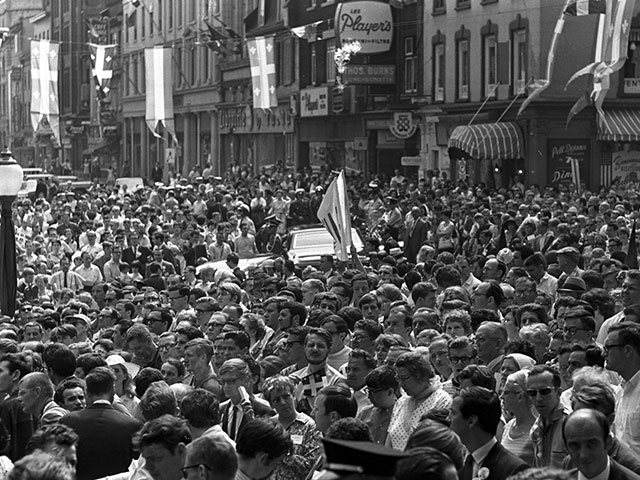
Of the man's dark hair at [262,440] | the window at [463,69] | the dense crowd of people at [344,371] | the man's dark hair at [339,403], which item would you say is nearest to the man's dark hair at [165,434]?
the dense crowd of people at [344,371]

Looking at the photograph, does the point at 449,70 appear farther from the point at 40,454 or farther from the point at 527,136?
the point at 40,454

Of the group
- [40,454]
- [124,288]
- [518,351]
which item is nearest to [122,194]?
[124,288]

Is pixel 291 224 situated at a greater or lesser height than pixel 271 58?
lesser

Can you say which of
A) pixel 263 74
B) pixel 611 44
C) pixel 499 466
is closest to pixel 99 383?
pixel 499 466

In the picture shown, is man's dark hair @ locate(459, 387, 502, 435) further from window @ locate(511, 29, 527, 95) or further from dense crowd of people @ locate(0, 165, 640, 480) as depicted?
window @ locate(511, 29, 527, 95)

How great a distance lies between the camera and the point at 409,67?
148ft

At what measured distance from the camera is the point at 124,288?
1769 cm

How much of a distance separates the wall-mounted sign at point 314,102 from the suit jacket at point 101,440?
134ft

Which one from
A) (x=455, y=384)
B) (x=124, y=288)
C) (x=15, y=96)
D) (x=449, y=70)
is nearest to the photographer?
(x=455, y=384)

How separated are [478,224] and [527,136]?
14.7 metres

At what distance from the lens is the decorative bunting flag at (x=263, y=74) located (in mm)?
39719

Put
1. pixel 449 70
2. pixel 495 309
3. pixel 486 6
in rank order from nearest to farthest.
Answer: pixel 495 309, pixel 486 6, pixel 449 70

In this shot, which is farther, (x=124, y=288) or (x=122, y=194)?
(x=122, y=194)

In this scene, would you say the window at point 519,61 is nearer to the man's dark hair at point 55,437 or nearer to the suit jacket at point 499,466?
the suit jacket at point 499,466
